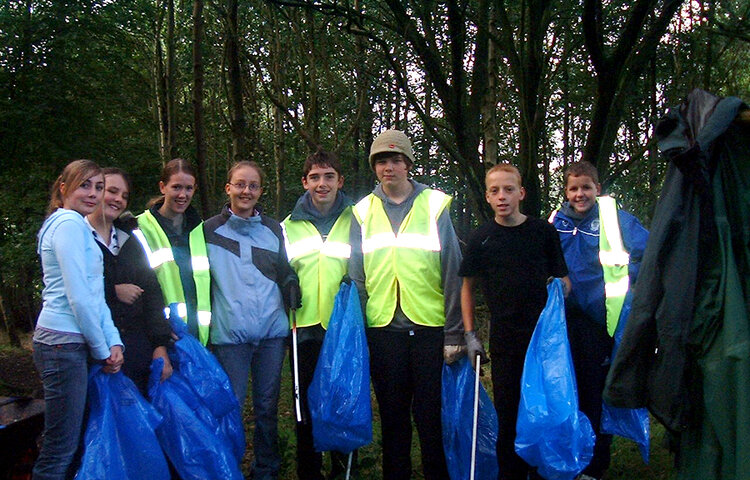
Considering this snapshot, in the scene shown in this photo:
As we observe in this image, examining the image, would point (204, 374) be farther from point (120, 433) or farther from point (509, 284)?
point (509, 284)

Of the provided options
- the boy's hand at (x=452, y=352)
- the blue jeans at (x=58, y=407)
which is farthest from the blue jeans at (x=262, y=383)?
the boy's hand at (x=452, y=352)

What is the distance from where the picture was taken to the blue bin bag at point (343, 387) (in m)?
3.51

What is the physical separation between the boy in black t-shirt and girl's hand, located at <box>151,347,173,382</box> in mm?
1641

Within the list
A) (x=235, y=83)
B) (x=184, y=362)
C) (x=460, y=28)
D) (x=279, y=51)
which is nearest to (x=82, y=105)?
(x=279, y=51)

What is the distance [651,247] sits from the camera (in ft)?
7.49

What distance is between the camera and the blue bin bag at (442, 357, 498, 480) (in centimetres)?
358

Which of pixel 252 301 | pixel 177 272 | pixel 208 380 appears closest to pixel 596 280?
pixel 252 301

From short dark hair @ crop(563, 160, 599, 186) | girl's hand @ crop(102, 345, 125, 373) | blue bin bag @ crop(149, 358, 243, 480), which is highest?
short dark hair @ crop(563, 160, 599, 186)

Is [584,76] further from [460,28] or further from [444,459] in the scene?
[444,459]

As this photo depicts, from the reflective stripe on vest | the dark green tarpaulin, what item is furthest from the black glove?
the dark green tarpaulin

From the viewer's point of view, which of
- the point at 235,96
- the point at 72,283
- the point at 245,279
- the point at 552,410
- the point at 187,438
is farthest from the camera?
the point at 235,96

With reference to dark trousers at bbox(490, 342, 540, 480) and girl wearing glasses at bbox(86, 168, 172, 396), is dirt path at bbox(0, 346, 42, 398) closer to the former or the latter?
girl wearing glasses at bbox(86, 168, 172, 396)

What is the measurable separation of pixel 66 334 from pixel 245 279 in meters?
1.04

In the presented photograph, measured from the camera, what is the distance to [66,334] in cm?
302
